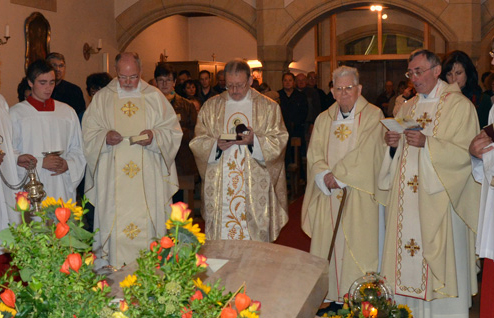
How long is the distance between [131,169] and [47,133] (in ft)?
2.54

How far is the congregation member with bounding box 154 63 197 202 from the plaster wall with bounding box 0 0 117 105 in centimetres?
311

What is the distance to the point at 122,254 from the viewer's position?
19.8ft

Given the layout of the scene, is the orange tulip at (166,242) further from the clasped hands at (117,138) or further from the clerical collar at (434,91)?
the clasped hands at (117,138)

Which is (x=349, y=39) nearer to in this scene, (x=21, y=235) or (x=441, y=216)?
(x=441, y=216)

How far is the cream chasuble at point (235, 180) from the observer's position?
614 centimetres

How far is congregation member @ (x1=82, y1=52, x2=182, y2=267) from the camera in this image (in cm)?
604

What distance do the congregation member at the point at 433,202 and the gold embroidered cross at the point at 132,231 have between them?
2.09 metres

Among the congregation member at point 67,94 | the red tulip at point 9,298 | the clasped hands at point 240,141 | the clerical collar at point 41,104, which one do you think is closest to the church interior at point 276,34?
the clasped hands at point 240,141

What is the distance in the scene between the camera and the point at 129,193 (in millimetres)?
6062

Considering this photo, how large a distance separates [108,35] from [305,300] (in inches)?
444

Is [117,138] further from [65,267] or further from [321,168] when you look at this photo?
[65,267]

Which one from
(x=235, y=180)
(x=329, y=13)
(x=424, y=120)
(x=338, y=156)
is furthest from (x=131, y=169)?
(x=329, y=13)

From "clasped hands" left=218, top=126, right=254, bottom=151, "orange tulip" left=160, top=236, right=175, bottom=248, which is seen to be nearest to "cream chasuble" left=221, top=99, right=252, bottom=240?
"clasped hands" left=218, top=126, right=254, bottom=151

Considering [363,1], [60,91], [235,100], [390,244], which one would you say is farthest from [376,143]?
[363,1]
